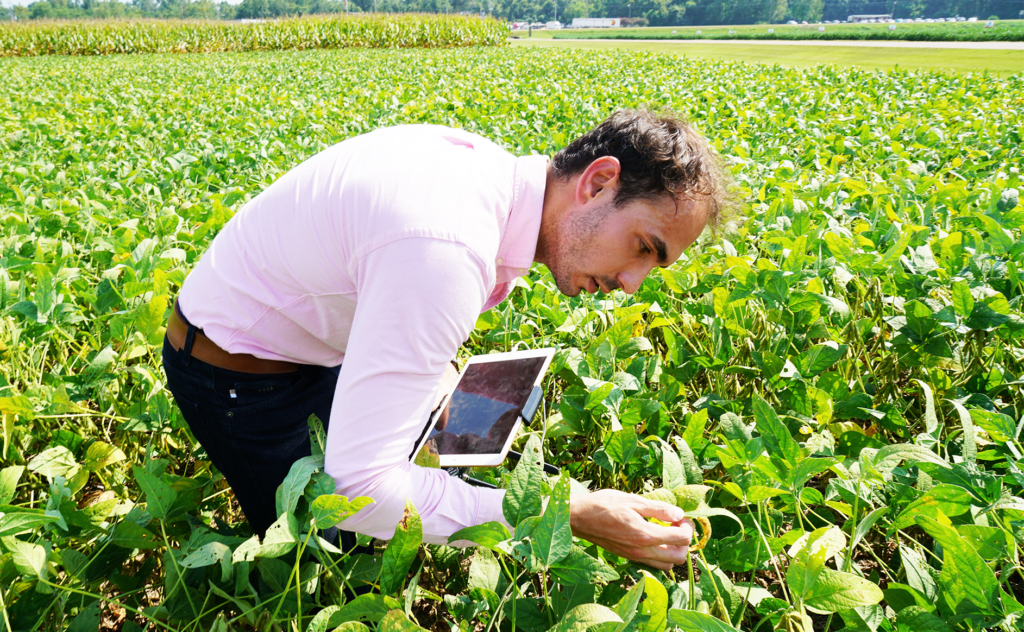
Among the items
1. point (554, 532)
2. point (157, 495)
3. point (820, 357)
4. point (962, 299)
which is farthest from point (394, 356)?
point (962, 299)

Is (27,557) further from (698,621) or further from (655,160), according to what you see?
(655,160)

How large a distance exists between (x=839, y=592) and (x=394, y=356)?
708mm

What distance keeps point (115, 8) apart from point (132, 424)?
88277mm

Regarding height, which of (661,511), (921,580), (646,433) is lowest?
(646,433)

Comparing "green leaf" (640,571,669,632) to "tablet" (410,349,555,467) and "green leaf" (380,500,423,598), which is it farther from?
"tablet" (410,349,555,467)

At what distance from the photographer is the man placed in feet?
3.38

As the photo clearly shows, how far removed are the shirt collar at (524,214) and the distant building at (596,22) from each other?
84.7 metres

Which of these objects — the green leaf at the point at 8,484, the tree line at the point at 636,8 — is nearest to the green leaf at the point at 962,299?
the green leaf at the point at 8,484

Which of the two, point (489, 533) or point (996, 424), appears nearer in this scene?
point (489, 533)

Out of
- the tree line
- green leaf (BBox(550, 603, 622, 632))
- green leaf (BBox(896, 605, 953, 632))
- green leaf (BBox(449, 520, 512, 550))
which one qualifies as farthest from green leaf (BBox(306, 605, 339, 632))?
the tree line

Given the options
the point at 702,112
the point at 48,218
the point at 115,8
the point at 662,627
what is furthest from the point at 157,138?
the point at 115,8

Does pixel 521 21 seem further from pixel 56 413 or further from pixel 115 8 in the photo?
pixel 56 413

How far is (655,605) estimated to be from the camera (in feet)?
2.91

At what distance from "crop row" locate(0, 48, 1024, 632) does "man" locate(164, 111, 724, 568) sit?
10cm
